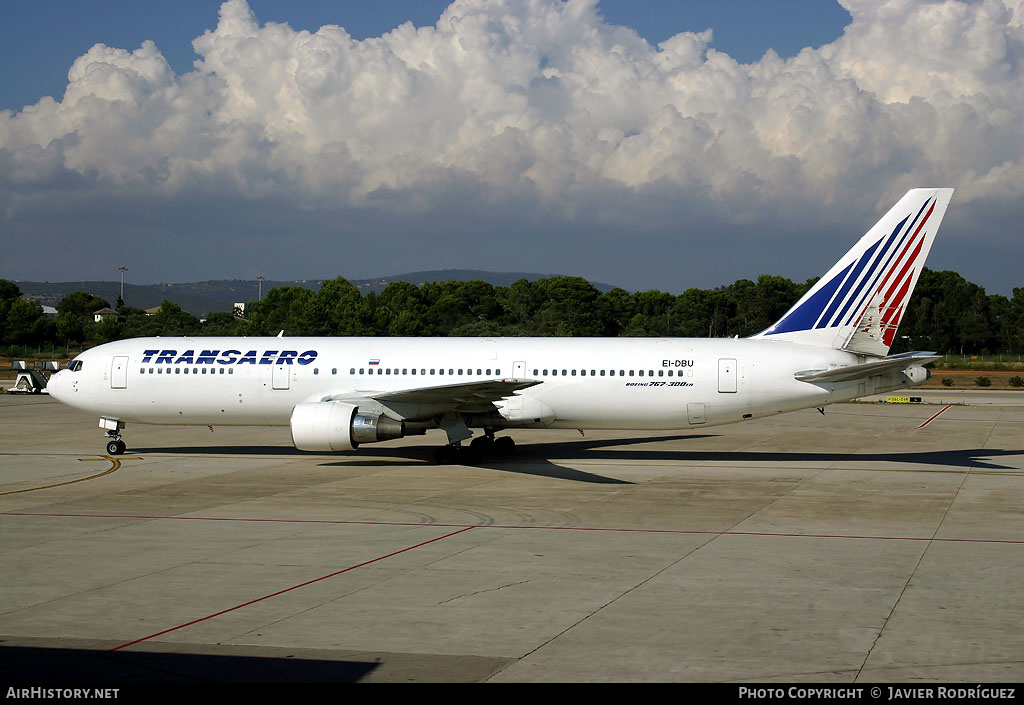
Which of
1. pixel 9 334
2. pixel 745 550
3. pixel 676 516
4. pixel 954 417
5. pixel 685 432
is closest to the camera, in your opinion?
pixel 745 550

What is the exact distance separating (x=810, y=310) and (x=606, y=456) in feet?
24.2

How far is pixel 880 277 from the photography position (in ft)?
84.3

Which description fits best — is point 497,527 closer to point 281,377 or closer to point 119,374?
point 281,377

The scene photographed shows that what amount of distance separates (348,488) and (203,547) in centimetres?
Answer: 678

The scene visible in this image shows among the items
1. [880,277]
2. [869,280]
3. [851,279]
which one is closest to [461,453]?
[851,279]

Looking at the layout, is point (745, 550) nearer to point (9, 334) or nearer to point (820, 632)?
point (820, 632)

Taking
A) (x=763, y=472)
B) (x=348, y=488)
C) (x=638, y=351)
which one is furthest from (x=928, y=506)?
(x=348, y=488)

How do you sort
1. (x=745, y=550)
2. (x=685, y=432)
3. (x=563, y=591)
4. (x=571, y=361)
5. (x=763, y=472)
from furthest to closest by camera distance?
(x=685, y=432) < (x=571, y=361) < (x=763, y=472) < (x=745, y=550) < (x=563, y=591)

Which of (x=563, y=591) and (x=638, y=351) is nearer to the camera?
(x=563, y=591)

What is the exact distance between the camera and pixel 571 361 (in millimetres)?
26766

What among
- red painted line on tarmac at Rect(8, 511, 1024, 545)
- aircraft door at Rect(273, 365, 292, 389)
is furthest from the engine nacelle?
red painted line on tarmac at Rect(8, 511, 1024, 545)

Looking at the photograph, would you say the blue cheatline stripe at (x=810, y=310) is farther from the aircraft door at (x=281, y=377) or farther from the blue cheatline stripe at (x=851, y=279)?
the aircraft door at (x=281, y=377)

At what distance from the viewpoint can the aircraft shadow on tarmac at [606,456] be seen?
86.4ft

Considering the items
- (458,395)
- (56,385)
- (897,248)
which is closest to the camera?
(458,395)
